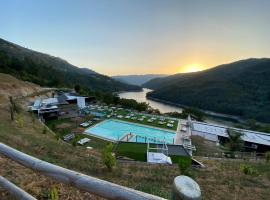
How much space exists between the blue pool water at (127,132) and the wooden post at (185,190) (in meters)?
18.7

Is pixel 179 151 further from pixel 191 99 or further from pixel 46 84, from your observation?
pixel 191 99

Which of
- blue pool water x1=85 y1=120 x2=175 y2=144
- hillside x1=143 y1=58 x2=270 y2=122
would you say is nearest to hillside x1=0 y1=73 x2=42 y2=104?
blue pool water x1=85 y1=120 x2=175 y2=144

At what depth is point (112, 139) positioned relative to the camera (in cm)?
1927

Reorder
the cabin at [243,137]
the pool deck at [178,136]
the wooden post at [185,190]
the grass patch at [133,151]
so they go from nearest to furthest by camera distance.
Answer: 1. the wooden post at [185,190]
2. the grass patch at [133,151]
3. the pool deck at [178,136]
4. the cabin at [243,137]

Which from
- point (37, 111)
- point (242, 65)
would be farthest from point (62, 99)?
point (242, 65)

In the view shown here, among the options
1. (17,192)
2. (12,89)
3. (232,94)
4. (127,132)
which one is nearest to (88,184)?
(17,192)

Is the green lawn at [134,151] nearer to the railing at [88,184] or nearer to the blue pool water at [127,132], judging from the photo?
A: the blue pool water at [127,132]

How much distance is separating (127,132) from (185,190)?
21.8 metres

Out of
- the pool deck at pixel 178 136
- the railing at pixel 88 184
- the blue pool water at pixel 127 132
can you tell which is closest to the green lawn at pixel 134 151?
the blue pool water at pixel 127 132

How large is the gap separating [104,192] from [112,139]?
18.5 meters

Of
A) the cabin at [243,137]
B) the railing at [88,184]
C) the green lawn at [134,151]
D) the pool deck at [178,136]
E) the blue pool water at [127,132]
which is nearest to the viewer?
the railing at [88,184]

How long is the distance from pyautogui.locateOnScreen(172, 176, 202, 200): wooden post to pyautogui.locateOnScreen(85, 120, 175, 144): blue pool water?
1875 centimetres

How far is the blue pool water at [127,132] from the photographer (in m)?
20.4

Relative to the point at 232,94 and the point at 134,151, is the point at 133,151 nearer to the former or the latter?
the point at 134,151
